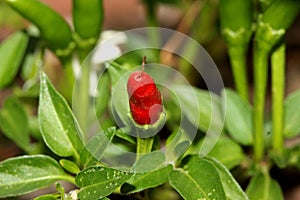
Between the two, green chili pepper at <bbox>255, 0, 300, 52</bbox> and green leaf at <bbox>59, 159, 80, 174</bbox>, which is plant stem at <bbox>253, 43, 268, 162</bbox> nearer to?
green chili pepper at <bbox>255, 0, 300, 52</bbox>

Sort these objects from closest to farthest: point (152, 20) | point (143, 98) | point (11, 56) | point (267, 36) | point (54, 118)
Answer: point (143, 98) < point (54, 118) < point (267, 36) < point (11, 56) < point (152, 20)

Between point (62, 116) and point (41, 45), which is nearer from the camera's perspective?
point (62, 116)

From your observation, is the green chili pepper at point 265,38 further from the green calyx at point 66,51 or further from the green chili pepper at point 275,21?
the green calyx at point 66,51

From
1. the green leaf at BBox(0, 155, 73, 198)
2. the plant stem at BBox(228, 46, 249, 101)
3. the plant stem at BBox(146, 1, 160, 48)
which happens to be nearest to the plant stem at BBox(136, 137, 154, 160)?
the green leaf at BBox(0, 155, 73, 198)

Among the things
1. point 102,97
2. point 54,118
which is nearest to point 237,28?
point 102,97

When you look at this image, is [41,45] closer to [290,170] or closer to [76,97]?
[76,97]

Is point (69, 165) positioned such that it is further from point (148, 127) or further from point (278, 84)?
point (278, 84)

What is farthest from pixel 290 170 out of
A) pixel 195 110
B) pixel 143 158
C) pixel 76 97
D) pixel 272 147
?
pixel 143 158
